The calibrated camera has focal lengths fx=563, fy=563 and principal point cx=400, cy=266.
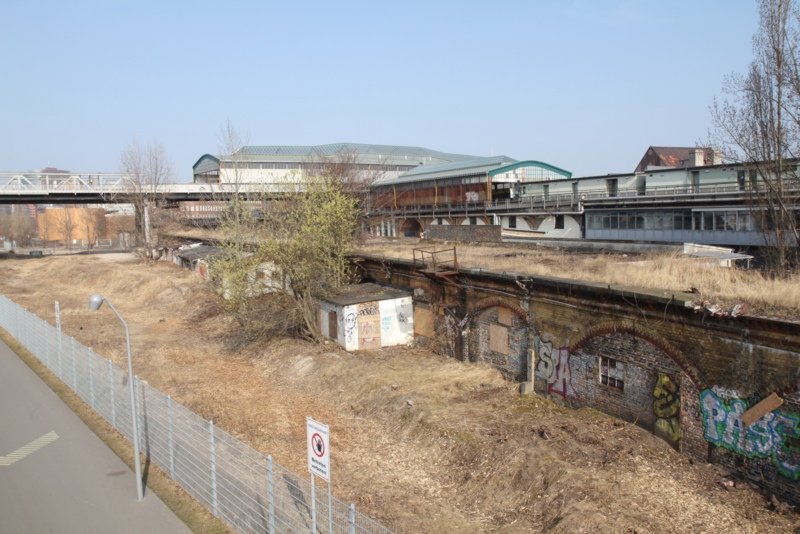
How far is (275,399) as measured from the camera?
57.4 feet

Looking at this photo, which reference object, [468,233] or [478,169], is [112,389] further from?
[478,169]

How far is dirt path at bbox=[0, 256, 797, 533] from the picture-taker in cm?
997

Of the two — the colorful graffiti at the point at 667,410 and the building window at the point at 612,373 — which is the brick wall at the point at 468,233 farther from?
the colorful graffiti at the point at 667,410

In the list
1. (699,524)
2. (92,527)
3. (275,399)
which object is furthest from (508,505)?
(275,399)

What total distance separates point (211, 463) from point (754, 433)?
1006 centimetres

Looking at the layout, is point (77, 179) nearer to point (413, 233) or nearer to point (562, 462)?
point (413, 233)

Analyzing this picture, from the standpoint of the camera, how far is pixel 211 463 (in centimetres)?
945

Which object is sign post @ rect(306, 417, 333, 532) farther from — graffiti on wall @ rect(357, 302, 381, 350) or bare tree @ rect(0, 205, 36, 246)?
bare tree @ rect(0, 205, 36, 246)

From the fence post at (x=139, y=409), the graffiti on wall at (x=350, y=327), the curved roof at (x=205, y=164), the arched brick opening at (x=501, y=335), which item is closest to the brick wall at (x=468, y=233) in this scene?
the graffiti on wall at (x=350, y=327)

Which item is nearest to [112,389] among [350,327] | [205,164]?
[350,327]

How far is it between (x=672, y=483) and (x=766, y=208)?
10365 millimetres

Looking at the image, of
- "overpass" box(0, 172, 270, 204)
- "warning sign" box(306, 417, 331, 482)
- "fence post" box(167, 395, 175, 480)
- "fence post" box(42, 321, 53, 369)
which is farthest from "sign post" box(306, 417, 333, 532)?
"overpass" box(0, 172, 270, 204)

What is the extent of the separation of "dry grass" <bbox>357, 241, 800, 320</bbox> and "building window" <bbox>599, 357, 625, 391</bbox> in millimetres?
1974

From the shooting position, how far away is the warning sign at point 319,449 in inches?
287
